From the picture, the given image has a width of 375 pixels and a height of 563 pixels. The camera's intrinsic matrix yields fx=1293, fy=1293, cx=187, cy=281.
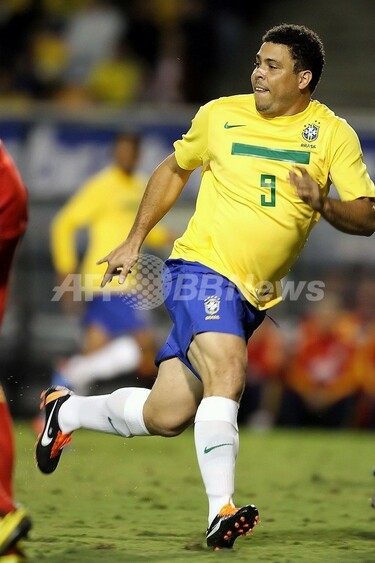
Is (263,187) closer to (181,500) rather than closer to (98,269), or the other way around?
(181,500)

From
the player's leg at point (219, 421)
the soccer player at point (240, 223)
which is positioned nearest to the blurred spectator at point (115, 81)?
the soccer player at point (240, 223)

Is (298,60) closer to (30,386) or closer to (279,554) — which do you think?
(279,554)

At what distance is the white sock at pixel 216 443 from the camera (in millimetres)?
5512

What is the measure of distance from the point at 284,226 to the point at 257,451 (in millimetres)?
4713

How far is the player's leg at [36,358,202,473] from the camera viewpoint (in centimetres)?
588

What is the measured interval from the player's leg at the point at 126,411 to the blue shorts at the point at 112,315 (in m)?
3.76

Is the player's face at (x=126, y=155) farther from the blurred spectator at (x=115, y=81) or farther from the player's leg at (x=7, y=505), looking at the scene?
the player's leg at (x=7, y=505)

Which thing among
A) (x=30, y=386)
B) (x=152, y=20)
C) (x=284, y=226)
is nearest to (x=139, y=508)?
(x=284, y=226)

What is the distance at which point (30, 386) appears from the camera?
1179 centimetres

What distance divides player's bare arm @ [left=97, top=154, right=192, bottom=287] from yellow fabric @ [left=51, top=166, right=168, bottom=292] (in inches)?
166

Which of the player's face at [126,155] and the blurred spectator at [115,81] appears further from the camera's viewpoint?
the blurred spectator at [115,81]

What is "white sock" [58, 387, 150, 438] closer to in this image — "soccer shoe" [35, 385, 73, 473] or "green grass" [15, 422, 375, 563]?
"soccer shoe" [35, 385, 73, 473]

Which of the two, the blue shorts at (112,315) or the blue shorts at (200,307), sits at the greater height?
the blue shorts at (200,307)

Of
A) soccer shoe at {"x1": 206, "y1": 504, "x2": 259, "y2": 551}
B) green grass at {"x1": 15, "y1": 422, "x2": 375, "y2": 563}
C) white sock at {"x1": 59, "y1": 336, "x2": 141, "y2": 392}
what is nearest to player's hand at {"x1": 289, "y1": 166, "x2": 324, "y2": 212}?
soccer shoe at {"x1": 206, "y1": 504, "x2": 259, "y2": 551}
